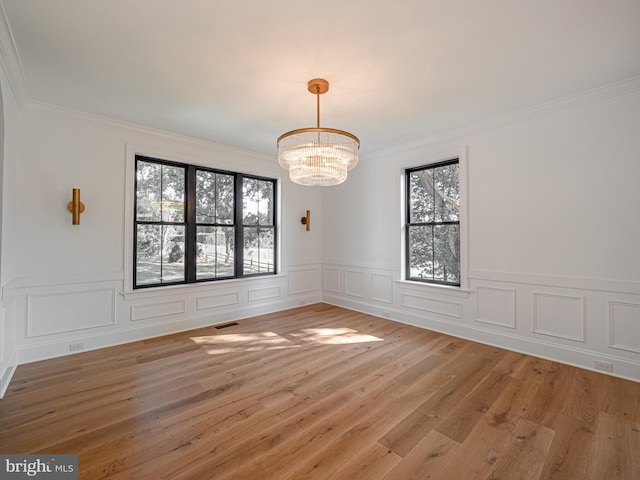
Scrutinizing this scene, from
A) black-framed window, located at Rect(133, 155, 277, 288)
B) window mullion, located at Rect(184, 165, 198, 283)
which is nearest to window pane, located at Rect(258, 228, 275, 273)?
black-framed window, located at Rect(133, 155, 277, 288)

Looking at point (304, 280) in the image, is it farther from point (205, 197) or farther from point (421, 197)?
point (421, 197)

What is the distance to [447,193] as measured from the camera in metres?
4.17

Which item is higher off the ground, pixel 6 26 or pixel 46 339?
pixel 6 26

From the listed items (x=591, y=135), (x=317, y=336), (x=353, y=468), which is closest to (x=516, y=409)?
(x=353, y=468)

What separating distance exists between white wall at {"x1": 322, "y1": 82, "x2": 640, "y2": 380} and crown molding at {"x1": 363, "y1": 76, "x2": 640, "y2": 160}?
13mm

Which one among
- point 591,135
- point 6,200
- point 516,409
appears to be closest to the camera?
point 516,409

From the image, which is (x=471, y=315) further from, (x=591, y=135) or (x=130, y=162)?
(x=130, y=162)

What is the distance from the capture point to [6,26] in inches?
79.0

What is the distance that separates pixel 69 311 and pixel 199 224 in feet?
5.97

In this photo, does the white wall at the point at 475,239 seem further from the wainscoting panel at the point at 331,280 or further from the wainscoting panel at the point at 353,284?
the wainscoting panel at the point at 331,280

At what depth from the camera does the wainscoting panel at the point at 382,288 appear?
187 inches

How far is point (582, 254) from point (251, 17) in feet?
12.1

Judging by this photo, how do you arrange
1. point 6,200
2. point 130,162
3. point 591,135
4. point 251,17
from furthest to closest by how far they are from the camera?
point 130,162 < point 591,135 < point 6,200 < point 251,17

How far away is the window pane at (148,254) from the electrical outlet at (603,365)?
5.17 m
